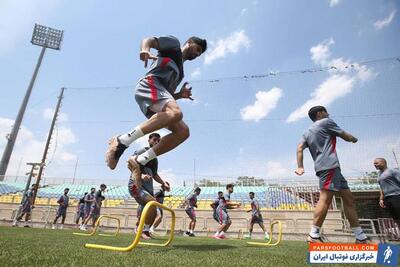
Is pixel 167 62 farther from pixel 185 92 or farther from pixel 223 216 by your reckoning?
pixel 223 216

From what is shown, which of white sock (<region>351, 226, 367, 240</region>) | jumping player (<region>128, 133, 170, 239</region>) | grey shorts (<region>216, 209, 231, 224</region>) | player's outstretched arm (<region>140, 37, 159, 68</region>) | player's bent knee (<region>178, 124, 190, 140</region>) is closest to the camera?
player's outstretched arm (<region>140, 37, 159, 68</region>)

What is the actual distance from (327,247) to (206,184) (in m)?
30.9

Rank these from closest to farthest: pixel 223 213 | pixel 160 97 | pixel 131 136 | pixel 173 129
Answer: pixel 131 136
pixel 160 97
pixel 173 129
pixel 223 213

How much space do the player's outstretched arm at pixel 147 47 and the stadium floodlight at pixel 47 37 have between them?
4777 centimetres

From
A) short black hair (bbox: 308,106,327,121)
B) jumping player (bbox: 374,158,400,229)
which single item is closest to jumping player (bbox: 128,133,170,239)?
short black hair (bbox: 308,106,327,121)

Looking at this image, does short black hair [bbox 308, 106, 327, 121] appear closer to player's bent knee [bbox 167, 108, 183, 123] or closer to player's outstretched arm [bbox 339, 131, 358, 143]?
player's outstretched arm [bbox 339, 131, 358, 143]

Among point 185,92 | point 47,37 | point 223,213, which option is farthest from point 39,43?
point 185,92

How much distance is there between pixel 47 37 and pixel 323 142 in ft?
163

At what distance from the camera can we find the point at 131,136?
306 cm

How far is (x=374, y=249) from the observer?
195 cm

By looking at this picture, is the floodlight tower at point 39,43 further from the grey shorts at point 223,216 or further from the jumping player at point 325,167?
the jumping player at point 325,167

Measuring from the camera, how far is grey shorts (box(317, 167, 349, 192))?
152 inches

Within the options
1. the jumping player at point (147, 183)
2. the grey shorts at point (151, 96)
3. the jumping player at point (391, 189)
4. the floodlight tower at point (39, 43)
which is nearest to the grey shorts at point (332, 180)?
the jumping player at point (147, 183)

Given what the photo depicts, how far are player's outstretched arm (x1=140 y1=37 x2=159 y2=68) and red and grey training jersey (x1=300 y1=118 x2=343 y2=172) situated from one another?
2.70 metres
